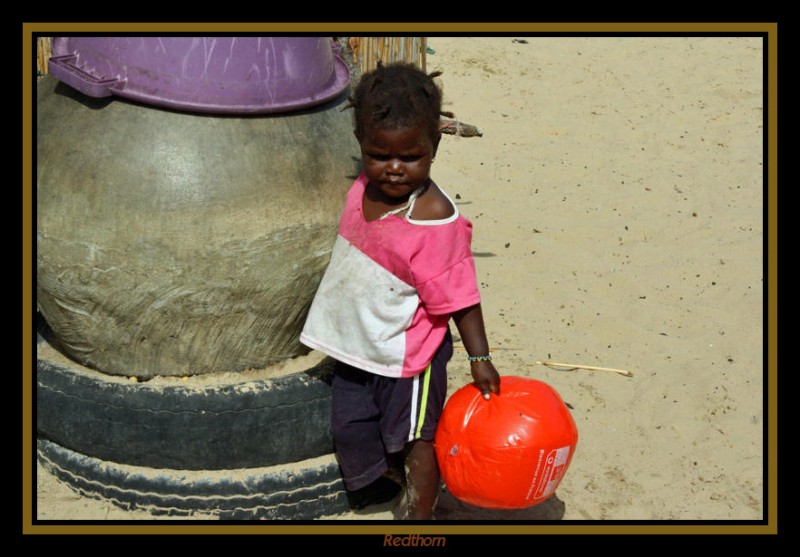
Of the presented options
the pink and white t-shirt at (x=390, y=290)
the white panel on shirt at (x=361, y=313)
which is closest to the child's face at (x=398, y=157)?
the pink and white t-shirt at (x=390, y=290)

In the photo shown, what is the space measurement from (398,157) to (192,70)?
784 millimetres

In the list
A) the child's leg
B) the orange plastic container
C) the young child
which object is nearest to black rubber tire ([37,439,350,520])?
the young child

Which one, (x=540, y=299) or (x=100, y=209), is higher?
(x=100, y=209)

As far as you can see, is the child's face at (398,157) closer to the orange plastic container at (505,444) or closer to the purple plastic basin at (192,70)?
the purple plastic basin at (192,70)

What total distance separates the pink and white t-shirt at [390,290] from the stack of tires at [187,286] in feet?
0.64

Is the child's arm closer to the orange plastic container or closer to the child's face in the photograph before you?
the orange plastic container

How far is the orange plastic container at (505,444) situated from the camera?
3086 mm

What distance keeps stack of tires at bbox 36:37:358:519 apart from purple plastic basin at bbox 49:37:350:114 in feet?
0.04
